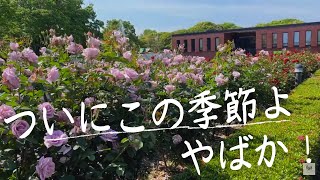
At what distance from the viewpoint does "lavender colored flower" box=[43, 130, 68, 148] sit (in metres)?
2.07

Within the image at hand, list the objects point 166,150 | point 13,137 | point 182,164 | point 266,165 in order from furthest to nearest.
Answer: point 182,164, point 166,150, point 266,165, point 13,137

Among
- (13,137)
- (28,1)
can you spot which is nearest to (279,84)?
(13,137)

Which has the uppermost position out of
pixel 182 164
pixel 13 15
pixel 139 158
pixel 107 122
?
pixel 13 15

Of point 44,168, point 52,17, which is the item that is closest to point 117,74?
point 44,168

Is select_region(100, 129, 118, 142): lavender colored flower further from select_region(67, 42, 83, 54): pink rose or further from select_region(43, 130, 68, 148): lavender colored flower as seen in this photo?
select_region(67, 42, 83, 54): pink rose

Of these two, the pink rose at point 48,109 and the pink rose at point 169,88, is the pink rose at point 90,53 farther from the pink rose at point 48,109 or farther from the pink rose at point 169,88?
the pink rose at point 169,88

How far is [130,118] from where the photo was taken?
262 cm

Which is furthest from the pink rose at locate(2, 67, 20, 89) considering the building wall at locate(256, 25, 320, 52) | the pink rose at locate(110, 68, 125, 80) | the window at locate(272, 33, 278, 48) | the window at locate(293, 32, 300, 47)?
the window at locate(272, 33, 278, 48)

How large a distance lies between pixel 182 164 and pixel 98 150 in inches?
74.5

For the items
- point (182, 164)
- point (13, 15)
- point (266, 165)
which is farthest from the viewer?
point (13, 15)

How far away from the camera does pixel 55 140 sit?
209cm

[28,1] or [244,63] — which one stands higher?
[28,1]

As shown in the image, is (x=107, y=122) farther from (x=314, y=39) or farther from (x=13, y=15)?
(x=314, y=39)

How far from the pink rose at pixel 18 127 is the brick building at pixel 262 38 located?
34239 millimetres
